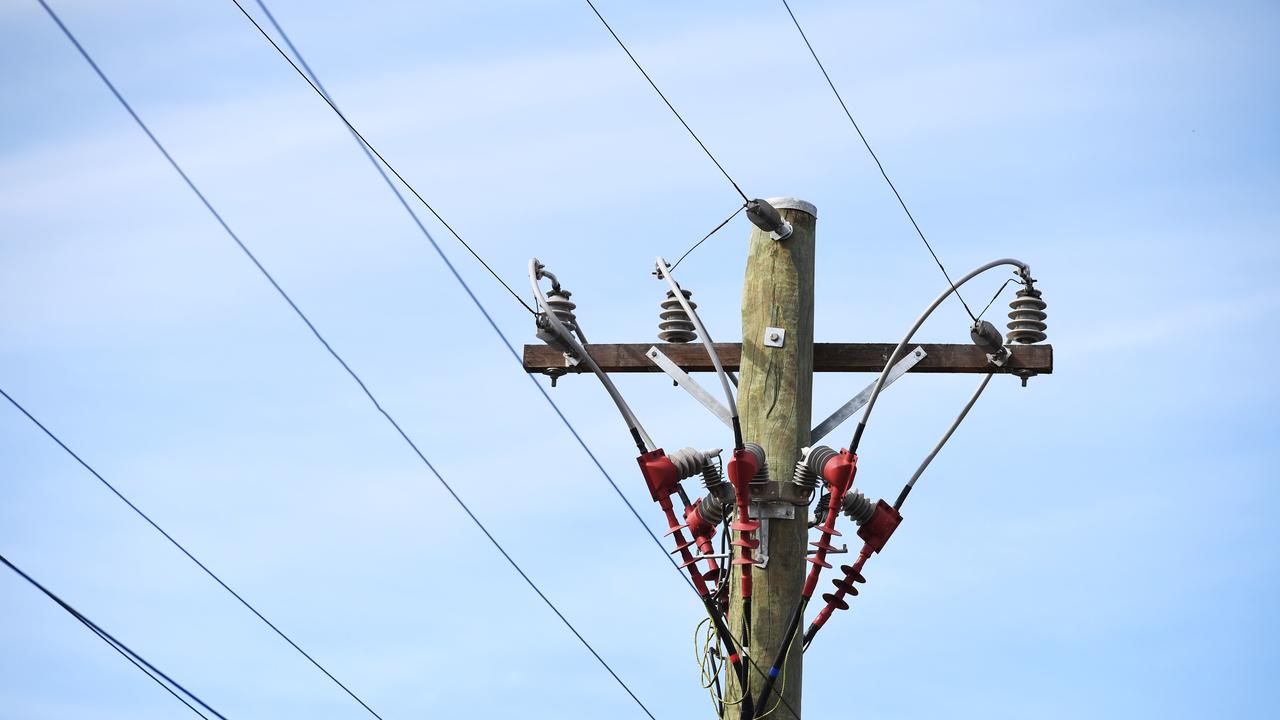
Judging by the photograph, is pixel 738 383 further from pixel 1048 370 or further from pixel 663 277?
pixel 1048 370

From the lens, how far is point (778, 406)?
725cm

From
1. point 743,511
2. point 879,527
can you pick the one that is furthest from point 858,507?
point 743,511

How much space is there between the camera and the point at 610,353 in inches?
311

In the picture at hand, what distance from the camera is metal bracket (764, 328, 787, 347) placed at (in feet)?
24.0

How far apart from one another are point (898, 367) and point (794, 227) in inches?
35.1

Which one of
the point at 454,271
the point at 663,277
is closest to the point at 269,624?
the point at 454,271

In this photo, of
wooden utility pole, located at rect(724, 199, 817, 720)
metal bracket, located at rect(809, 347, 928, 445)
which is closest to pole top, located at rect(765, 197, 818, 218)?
wooden utility pole, located at rect(724, 199, 817, 720)

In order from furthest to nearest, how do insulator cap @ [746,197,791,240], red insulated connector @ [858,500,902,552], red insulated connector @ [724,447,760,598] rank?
red insulated connector @ [858,500,902,552] < insulator cap @ [746,197,791,240] < red insulated connector @ [724,447,760,598]

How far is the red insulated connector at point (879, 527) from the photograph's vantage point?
7.52m

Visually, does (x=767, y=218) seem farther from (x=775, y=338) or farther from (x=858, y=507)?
(x=858, y=507)

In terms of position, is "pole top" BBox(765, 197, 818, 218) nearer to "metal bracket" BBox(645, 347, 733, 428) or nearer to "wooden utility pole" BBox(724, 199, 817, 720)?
"wooden utility pole" BBox(724, 199, 817, 720)

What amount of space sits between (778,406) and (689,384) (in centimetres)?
56

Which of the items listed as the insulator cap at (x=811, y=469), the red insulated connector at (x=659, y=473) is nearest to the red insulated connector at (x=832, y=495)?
the insulator cap at (x=811, y=469)

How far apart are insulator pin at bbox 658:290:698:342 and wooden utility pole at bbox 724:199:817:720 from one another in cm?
46
